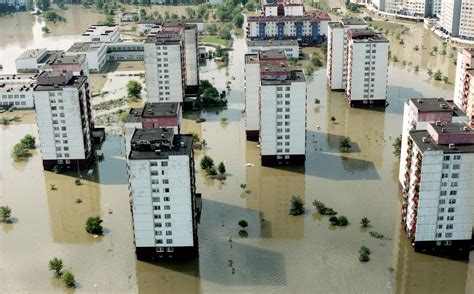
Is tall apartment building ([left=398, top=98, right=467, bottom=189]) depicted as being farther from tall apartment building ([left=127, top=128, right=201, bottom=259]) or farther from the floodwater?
tall apartment building ([left=127, top=128, right=201, bottom=259])

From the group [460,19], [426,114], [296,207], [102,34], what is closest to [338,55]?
[426,114]

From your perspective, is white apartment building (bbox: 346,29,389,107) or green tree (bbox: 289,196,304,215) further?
white apartment building (bbox: 346,29,389,107)

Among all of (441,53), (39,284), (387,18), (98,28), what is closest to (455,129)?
(39,284)

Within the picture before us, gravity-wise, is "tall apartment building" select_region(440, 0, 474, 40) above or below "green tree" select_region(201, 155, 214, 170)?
above

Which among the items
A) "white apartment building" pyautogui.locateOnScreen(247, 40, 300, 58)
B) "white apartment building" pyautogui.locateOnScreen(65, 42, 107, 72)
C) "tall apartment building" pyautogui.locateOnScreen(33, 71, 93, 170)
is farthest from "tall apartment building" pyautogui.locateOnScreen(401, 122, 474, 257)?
"white apartment building" pyautogui.locateOnScreen(65, 42, 107, 72)

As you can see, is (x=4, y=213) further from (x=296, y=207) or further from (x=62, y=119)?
(x=296, y=207)

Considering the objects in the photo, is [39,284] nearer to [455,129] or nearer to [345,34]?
[455,129]
